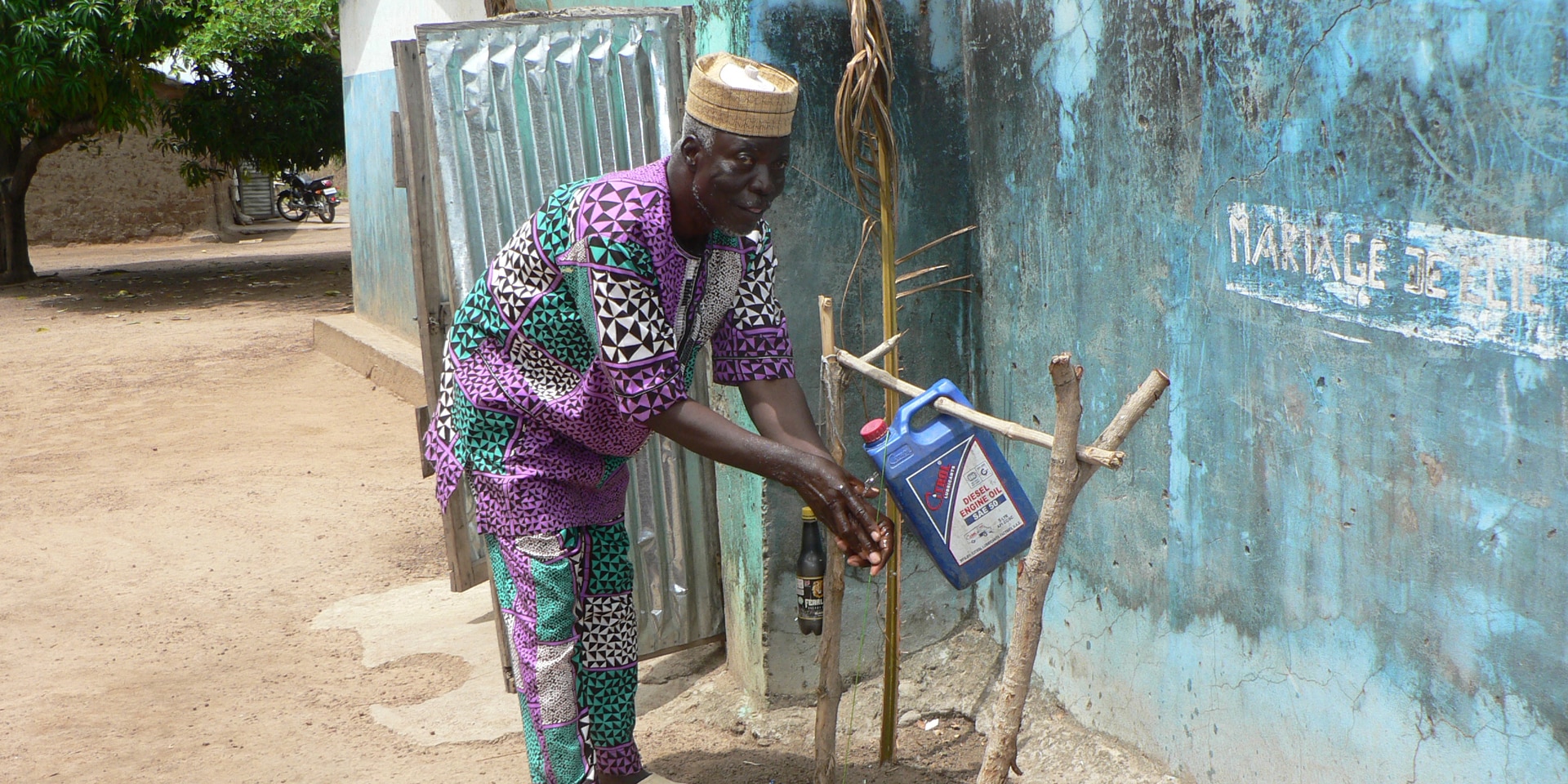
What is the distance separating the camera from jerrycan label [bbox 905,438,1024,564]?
2.31 metres

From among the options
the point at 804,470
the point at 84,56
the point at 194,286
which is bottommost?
the point at 194,286

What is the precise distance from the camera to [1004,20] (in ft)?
10.0

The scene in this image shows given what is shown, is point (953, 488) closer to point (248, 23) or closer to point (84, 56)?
point (248, 23)

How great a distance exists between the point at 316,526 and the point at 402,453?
1259 millimetres

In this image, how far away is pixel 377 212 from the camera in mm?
9312

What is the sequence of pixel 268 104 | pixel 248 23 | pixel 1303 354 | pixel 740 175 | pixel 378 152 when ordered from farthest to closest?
pixel 268 104 → pixel 248 23 → pixel 378 152 → pixel 1303 354 → pixel 740 175

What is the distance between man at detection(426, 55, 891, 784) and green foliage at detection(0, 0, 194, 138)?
10.7m

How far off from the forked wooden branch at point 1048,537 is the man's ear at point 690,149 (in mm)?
717

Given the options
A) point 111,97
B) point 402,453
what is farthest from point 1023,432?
point 111,97

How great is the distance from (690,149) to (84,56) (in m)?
11.3

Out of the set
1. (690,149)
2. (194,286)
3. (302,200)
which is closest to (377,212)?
(194,286)

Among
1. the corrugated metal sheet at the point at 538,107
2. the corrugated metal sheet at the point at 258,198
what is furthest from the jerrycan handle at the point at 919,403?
the corrugated metal sheet at the point at 258,198

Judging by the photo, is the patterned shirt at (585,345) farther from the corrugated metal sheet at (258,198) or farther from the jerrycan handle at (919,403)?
the corrugated metal sheet at (258,198)

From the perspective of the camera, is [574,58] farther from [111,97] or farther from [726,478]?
[111,97]
